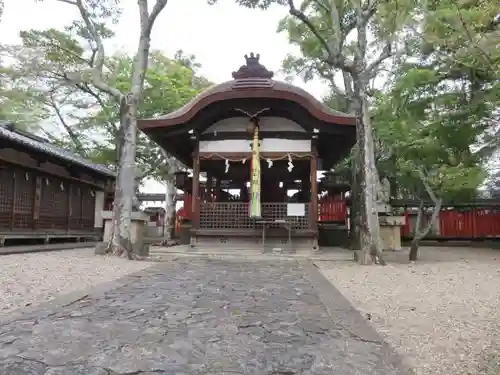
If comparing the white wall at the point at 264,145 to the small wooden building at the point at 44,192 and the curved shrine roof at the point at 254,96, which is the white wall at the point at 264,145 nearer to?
the curved shrine roof at the point at 254,96

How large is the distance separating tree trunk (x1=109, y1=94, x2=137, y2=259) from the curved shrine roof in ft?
6.61

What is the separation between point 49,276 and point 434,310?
6111mm

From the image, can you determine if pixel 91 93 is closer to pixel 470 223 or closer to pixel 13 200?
pixel 13 200

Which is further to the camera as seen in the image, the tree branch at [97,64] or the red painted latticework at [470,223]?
the red painted latticework at [470,223]

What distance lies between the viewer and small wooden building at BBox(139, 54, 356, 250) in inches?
509

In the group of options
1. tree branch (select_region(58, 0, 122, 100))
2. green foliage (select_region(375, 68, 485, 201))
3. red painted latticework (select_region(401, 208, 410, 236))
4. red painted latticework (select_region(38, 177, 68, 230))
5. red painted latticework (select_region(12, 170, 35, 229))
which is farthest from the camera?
red painted latticework (select_region(401, 208, 410, 236))

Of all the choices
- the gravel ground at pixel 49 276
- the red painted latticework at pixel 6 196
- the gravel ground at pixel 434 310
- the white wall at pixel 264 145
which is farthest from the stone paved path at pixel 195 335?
the red painted latticework at pixel 6 196

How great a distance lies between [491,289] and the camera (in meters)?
6.71

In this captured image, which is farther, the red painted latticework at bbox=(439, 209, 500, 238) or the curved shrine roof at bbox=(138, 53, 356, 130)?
the red painted latticework at bbox=(439, 209, 500, 238)

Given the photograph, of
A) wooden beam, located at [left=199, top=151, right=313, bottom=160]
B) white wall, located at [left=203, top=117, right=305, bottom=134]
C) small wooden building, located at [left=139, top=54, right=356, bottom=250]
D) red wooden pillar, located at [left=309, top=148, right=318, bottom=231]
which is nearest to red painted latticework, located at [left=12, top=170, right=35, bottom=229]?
small wooden building, located at [left=139, top=54, right=356, bottom=250]

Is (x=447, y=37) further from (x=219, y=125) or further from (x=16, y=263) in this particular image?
(x=16, y=263)

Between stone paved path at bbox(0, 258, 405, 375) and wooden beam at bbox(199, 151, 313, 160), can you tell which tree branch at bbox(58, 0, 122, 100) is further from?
stone paved path at bbox(0, 258, 405, 375)

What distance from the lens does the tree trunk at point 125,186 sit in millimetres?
10891

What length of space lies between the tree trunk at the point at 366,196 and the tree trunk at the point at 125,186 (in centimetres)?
574
